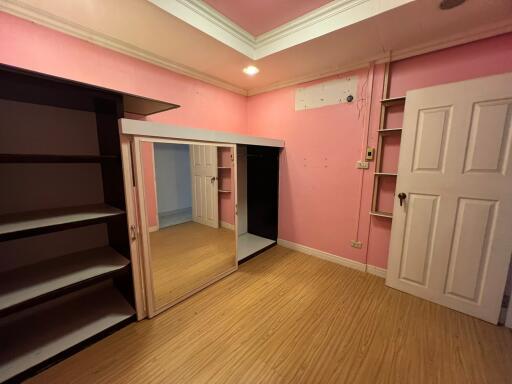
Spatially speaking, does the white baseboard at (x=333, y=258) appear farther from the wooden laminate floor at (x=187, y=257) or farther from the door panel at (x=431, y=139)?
the door panel at (x=431, y=139)

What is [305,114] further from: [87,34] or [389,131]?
[87,34]

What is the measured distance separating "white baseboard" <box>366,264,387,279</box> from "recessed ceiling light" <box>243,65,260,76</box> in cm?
282

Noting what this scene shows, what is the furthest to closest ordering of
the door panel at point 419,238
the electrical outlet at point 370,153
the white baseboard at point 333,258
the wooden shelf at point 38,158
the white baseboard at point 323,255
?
1. the white baseboard at point 323,255
2. the white baseboard at point 333,258
3. the electrical outlet at point 370,153
4. the door panel at point 419,238
5. the wooden shelf at point 38,158

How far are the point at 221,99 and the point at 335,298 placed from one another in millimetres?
3008

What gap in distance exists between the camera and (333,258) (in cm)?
276

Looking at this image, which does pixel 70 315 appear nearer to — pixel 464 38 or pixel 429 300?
pixel 429 300

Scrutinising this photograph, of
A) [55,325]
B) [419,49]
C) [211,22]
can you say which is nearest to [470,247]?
[419,49]

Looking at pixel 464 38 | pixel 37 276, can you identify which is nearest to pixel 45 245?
pixel 37 276

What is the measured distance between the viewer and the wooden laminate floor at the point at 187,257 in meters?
1.99

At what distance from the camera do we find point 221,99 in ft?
10.2

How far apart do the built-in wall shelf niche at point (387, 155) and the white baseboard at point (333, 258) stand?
66cm

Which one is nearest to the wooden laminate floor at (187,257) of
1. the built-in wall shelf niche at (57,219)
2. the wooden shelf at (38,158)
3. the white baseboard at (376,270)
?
the built-in wall shelf niche at (57,219)

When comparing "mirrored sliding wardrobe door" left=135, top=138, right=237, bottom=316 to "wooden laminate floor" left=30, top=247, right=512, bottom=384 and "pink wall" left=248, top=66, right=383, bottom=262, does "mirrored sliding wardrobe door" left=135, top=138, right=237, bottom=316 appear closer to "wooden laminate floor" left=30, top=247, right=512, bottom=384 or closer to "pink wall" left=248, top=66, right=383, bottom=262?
"wooden laminate floor" left=30, top=247, right=512, bottom=384

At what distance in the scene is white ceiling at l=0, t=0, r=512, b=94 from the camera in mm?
1565
